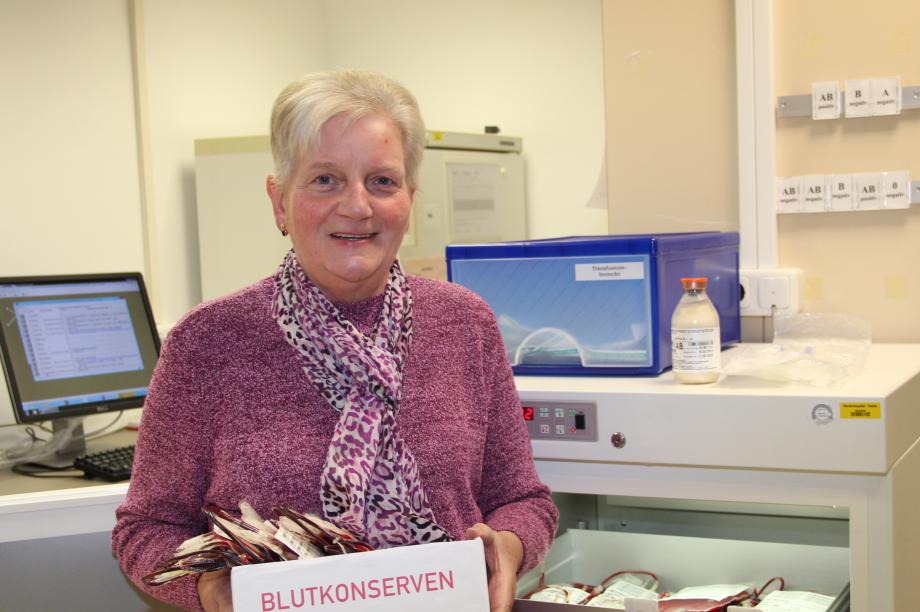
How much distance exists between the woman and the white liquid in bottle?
0.44m

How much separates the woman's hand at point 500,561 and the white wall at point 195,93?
4.04 feet

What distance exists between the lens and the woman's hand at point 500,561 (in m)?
1.11

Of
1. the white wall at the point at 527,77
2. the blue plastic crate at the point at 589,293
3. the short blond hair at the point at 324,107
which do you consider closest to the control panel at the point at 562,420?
the blue plastic crate at the point at 589,293

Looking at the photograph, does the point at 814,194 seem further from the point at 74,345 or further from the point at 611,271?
the point at 74,345

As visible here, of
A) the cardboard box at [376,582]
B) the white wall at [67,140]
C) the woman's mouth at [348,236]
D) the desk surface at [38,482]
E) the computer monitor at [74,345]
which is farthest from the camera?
the white wall at [67,140]

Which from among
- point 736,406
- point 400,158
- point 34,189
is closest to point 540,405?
point 736,406

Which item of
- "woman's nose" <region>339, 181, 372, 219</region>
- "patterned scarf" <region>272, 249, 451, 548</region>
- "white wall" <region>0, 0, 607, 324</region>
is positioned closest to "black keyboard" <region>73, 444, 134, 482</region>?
"patterned scarf" <region>272, 249, 451, 548</region>

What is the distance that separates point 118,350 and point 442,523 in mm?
1364

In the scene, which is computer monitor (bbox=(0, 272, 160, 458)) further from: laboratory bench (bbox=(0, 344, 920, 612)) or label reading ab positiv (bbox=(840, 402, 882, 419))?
→ label reading ab positiv (bbox=(840, 402, 882, 419))

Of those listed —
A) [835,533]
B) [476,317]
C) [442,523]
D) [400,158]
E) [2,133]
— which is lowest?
[835,533]

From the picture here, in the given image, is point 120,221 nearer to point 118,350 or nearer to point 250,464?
point 118,350

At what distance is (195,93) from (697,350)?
9.13 ft

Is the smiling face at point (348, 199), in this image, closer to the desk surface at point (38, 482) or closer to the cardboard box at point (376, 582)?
the cardboard box at point (376, 582)

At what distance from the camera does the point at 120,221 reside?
343cm
